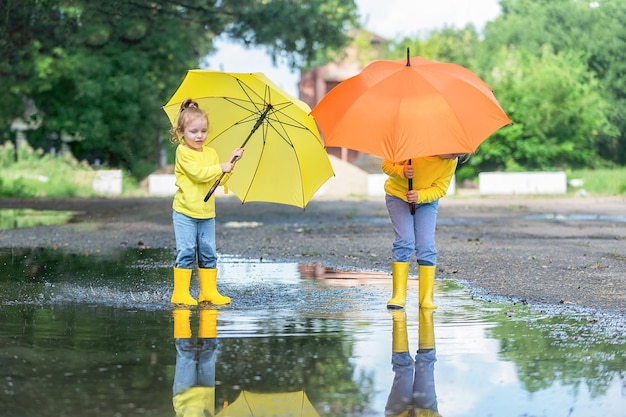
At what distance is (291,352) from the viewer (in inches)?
302

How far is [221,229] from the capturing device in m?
21.7

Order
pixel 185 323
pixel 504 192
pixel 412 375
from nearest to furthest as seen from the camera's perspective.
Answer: pixel 412 375 → pixel 185 323 → pixel 504 192

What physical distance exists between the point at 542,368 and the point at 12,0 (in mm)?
24728

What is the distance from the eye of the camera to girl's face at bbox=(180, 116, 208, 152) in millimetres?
10062

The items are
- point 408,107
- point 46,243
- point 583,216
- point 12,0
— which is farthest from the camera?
point 12,0

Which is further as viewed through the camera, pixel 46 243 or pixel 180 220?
pixel 46 243

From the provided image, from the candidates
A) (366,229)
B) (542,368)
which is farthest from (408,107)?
(366,229)

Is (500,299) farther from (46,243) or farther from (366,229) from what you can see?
(366,229)

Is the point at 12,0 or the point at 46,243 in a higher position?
the point at 12,0

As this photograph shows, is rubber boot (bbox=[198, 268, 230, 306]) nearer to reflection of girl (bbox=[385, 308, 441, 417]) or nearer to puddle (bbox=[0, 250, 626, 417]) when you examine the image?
puddle (bbox=[0, 250, 626, 417])

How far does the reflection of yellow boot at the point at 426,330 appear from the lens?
8023 millimetres

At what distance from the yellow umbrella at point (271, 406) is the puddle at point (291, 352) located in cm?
2

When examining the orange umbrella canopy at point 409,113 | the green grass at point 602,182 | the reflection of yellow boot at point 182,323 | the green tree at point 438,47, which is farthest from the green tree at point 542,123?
the reflection of yellow boot at point 182,323

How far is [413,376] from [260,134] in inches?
179
